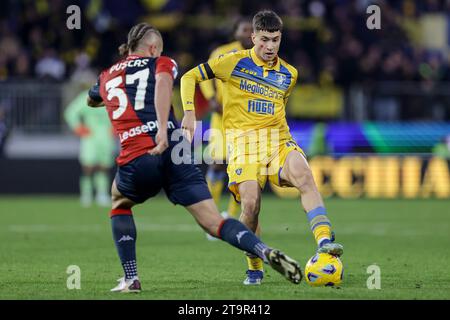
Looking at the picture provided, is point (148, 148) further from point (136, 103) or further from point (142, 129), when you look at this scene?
point (136, 103)

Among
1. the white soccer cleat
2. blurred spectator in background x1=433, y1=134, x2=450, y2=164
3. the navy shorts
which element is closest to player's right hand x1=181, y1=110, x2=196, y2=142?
the navy shorts

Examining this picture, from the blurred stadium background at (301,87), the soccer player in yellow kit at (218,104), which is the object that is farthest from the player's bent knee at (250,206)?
the blurred stadium background at (301,87)

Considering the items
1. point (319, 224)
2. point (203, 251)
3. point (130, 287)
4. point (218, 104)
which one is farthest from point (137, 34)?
point (218, 104)

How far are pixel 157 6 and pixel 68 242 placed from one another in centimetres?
1378

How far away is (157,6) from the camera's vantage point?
25750 mm

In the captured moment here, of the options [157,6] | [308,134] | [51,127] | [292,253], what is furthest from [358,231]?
[157,6]

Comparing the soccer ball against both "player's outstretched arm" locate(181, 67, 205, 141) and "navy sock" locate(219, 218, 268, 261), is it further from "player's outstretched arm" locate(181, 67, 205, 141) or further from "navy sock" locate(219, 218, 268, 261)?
"player's outstretched arm" locate(181, 67, 205, 141)

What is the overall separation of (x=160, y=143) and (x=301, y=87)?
49.5ft

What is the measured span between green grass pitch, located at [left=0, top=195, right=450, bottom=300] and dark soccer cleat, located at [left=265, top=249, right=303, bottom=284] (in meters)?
0.48

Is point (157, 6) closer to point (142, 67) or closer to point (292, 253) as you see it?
point (292, 253)

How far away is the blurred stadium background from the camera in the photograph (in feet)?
69.6

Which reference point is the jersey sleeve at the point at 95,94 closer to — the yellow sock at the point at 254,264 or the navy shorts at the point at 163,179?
the navy shorts at the point at 163,179

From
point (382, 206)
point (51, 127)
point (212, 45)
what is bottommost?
point (382, 206)

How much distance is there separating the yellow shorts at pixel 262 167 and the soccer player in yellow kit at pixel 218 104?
2.56 m
